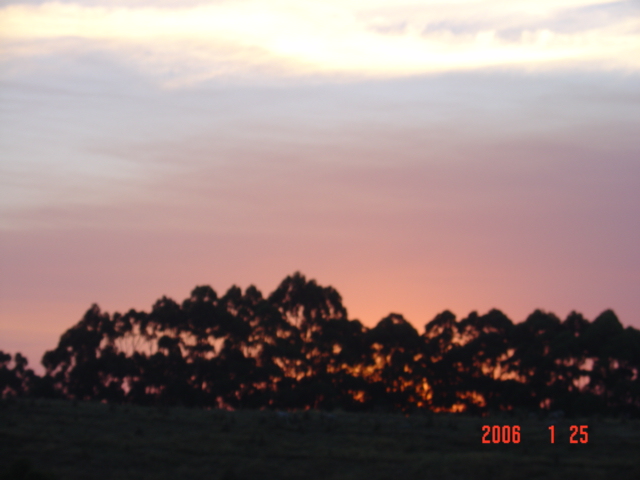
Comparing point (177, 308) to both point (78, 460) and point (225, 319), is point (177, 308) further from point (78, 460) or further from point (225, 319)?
point (78, 460)

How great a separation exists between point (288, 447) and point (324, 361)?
29018 mm

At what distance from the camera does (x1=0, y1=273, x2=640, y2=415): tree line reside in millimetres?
53531

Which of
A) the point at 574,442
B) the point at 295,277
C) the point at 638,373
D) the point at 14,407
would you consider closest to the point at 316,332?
the point at 295,277

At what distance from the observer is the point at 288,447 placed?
96.9 feet

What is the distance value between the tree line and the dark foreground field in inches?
712

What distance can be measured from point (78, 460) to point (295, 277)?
39.2 m

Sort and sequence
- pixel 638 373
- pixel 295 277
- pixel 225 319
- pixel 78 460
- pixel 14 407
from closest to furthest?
pixel 78 460, pixel 14 407, pixel 638 373, pixel 225 319, pixel 295 277

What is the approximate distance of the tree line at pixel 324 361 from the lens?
53.5 m

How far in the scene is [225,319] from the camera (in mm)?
60062
